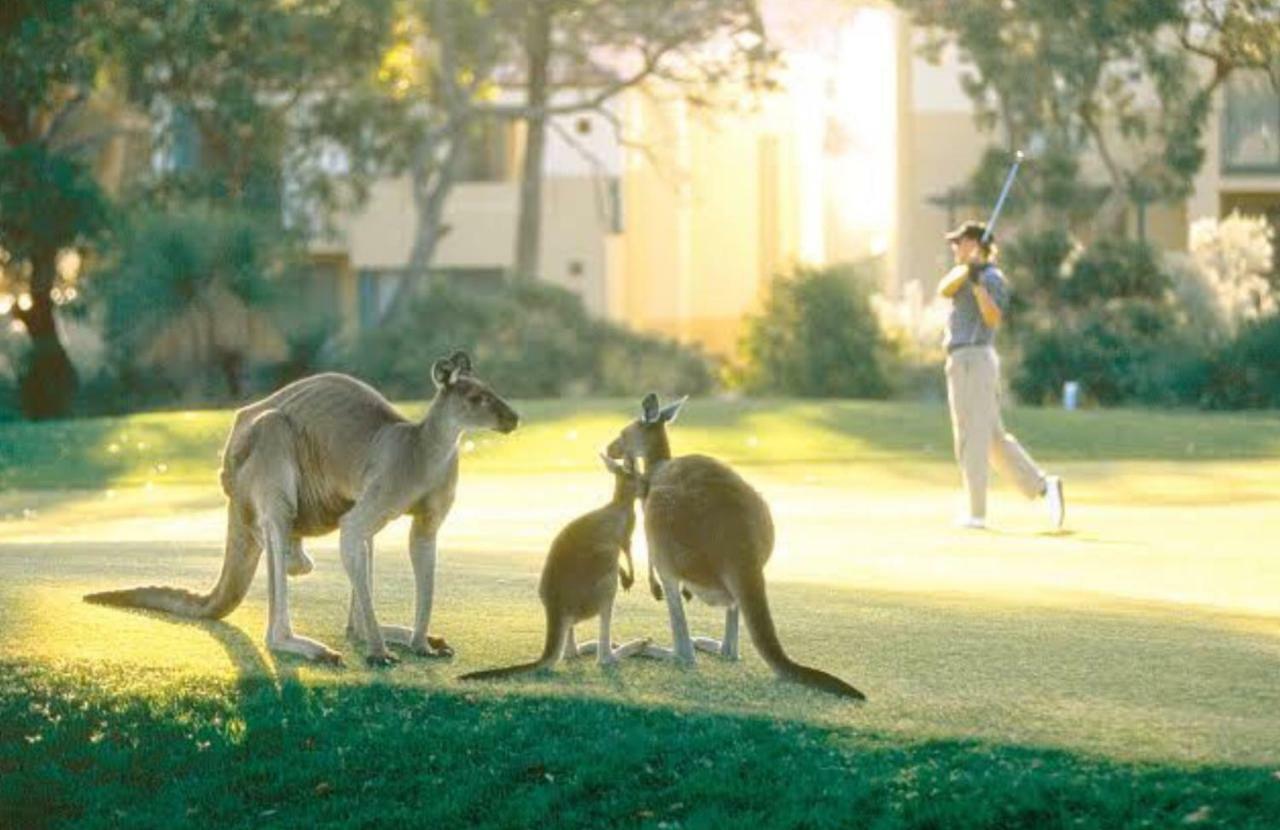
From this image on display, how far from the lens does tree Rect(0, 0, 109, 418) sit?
40.3 metres

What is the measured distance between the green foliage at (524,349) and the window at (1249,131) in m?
17.8

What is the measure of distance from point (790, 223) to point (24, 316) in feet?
91.8

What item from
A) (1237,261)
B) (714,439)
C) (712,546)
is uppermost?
(1237,261)

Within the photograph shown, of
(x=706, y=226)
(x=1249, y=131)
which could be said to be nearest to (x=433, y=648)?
(x=1249, y=131)

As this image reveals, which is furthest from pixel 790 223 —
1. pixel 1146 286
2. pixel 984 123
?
pixel 1146 286

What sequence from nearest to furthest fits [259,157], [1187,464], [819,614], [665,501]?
[665,501], [819,614], [1187,464], [259,157]

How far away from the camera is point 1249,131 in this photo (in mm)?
56375

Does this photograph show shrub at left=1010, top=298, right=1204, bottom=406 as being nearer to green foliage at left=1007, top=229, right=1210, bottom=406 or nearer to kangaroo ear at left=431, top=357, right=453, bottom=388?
green foliage at left=1007, top=229, right=1210, bottom=406

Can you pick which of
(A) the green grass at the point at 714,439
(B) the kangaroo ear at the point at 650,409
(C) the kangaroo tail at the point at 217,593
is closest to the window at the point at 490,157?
(A) the green grass at the point at 714,439

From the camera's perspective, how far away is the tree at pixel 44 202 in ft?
132

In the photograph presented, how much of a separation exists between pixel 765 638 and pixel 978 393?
1020cm

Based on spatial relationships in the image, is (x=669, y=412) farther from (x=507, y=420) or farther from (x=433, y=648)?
(x=433, y=648)

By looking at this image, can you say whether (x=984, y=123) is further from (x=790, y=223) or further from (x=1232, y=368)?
(x=790, y=223)

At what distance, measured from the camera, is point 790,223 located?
66.8 m
